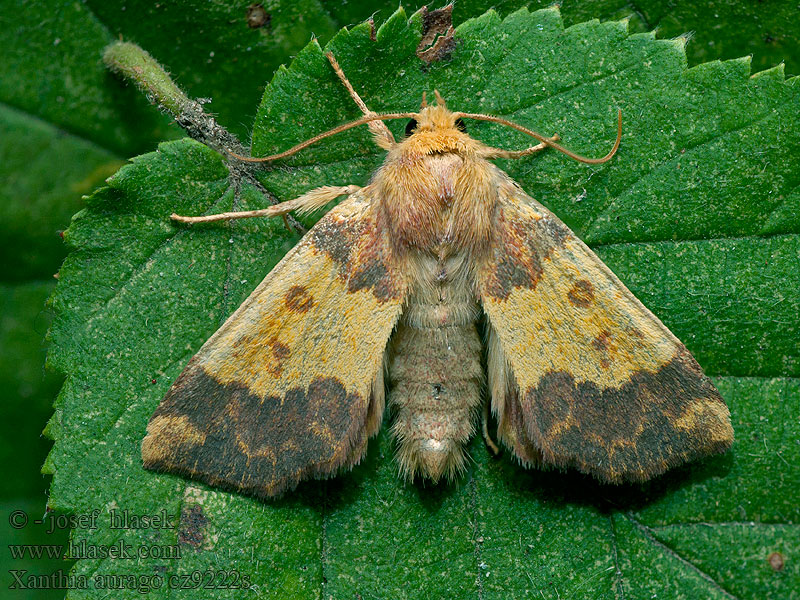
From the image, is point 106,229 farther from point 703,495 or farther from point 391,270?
point 703,495

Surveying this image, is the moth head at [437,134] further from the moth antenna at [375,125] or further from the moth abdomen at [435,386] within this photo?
the moth abdomen at [435,386]

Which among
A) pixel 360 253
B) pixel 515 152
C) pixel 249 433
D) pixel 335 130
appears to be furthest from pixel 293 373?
pixel 515 152


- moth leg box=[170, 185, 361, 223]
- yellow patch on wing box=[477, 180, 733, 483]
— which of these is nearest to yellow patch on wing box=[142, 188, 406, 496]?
moth leg box=[170, 185, 361, 223]

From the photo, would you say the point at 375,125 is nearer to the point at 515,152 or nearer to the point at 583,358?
the point at 515,152

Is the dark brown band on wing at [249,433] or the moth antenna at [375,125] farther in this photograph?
the moth antenna at [375,125]

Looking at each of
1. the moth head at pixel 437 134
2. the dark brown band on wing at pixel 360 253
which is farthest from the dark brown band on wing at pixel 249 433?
the moth head at pixel 437 134

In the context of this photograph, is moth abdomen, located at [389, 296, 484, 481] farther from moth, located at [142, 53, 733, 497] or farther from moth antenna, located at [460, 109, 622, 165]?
moth antenna, located at [460, 109, 622, 165]
